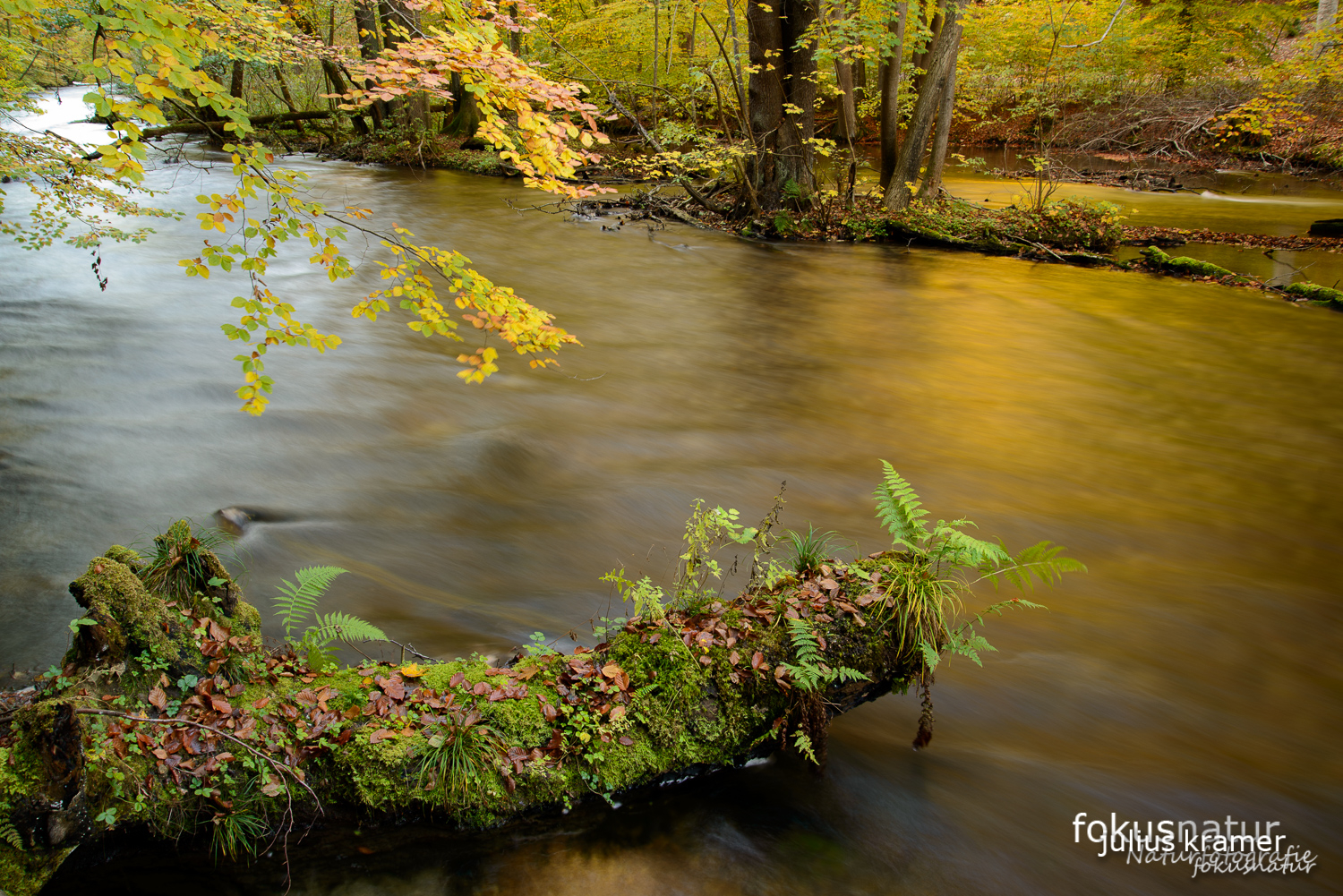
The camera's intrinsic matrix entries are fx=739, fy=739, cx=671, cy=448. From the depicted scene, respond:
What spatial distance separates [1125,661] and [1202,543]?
203cm

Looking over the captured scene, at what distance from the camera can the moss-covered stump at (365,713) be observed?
2850mm

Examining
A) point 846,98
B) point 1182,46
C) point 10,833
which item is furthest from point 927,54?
point 10,833

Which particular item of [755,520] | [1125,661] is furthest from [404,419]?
[1125,661]

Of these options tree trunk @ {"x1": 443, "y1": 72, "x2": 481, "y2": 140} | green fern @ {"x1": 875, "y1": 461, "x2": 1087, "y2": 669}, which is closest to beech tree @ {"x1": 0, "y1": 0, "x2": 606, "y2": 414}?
green fern @ {"x1": 875, "y1": 461, "x2": 1087, "y2": 669}

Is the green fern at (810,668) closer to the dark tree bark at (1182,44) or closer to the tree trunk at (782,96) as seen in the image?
the tree trunk at (782,96)

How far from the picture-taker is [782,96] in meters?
14.8

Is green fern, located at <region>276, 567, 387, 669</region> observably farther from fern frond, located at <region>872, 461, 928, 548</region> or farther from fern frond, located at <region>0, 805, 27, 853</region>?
fern frond, located at <region>872, 461, 928, 548</region>

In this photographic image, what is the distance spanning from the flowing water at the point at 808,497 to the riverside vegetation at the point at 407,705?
271 millimetres

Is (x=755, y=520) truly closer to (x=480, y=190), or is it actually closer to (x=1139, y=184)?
(x=480, y=190)

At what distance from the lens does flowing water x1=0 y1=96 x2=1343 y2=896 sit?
3.51 m

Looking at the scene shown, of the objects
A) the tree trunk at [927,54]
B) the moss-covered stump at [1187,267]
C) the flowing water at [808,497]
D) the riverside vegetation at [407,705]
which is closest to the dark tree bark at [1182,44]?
the tree trunk at [927,54]

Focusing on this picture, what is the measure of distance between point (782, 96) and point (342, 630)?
1393 centimetres

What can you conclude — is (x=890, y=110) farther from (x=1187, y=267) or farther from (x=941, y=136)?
(x=1187, y=267)

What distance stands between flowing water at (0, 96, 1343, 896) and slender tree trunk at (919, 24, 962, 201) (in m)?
3.56
